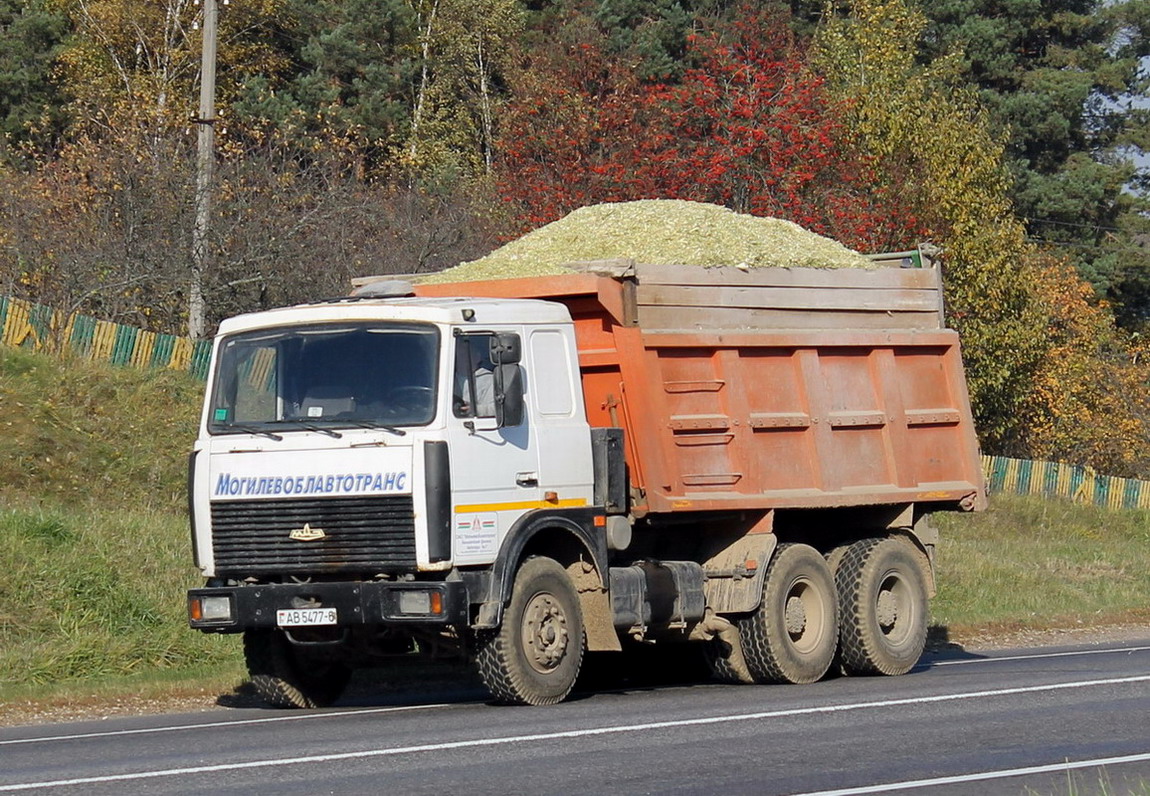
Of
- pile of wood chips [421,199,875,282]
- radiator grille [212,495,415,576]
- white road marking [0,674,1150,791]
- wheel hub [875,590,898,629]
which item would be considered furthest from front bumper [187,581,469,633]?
wheel hub [875,590,898,629]

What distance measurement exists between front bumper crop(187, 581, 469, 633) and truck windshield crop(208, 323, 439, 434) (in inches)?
42.2

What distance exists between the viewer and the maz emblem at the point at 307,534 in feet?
38.9

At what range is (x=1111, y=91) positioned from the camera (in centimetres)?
6025

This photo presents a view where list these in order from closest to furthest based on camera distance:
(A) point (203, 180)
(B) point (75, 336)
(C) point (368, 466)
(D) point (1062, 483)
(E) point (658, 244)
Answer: (C) point (368, 466), (E) point (658, 244), (B) point (75, 336), (A) point (203, 180), (D) point (1062, 483)

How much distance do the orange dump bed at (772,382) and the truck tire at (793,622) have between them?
1.79 feet

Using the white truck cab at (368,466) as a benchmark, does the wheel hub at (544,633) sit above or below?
below

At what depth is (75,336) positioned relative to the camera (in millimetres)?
25109

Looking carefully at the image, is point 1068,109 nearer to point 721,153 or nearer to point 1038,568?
point 721,153

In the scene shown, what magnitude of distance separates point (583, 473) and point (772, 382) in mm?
2365

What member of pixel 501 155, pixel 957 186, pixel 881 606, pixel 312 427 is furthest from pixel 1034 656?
pixel 501 155

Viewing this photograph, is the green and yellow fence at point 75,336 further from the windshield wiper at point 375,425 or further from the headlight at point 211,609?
the windshield wiper at point 375,425

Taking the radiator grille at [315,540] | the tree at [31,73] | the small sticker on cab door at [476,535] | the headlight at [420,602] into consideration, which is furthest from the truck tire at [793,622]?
the tree at [31,73]

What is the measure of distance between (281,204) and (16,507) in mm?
13950

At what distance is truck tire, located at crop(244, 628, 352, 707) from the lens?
513 inches
